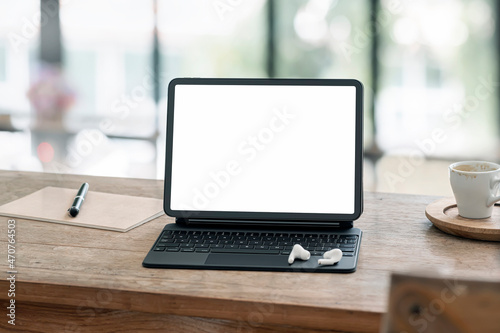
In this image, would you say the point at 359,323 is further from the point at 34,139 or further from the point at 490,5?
the point at 34,139

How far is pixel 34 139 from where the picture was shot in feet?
17.1

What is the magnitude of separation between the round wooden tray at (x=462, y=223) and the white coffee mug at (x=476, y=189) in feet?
0.06

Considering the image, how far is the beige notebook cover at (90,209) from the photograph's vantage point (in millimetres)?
1306

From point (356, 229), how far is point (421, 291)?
628 millimetres

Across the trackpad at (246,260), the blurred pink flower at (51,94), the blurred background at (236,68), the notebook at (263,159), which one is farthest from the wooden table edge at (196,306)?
the blurred pink flower at (51,94)

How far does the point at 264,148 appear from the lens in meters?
1.26

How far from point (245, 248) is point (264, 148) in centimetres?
23

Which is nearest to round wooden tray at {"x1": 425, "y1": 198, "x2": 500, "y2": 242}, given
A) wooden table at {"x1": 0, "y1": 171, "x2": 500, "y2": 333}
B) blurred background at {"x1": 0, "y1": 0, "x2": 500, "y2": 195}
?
wooden table at {"x1": 0, "y1": 171, "x2": 500, "y2": 333}

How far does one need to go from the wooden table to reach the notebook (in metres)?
0.10

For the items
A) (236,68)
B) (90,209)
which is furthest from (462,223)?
(236,68)

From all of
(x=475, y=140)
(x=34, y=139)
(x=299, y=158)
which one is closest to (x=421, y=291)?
(x=299, y=158)

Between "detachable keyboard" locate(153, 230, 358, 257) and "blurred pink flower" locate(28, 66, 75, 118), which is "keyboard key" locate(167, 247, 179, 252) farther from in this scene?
"blurred pink flower" locate(28, 66, 75, 118)

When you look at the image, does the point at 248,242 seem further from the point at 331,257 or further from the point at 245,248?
the point at 331,257

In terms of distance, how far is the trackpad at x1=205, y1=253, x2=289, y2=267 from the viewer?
1.06m
